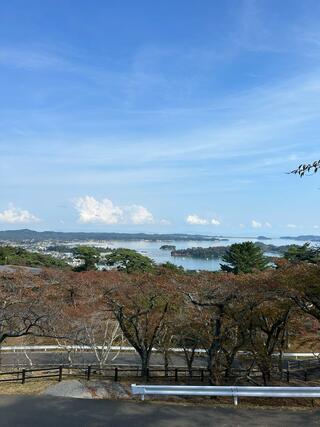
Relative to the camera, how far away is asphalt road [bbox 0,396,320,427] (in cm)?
843

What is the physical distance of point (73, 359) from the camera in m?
24.2

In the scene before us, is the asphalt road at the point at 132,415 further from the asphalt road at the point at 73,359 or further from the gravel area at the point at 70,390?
the asphalt road at the point at 73,359

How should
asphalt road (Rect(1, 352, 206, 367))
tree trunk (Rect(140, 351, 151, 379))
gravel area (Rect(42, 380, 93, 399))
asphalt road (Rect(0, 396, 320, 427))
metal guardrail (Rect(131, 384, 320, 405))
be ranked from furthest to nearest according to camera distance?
asphalt road (Rect(1, 352, 206, 367)) < tree trunk (Rect(140, 351, 151, 379)) < gravel area (Rect(42, 380, 93, 399)) < metal guardrail (Rect(131, 384, 320, 405)) < asphalt road (Rect(0, 396, 320, 427))

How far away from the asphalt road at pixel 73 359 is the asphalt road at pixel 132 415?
45.7 ft

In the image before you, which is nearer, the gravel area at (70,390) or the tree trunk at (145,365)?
the gravel area at (70,390)

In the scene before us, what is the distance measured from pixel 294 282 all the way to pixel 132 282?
7436 millimetres

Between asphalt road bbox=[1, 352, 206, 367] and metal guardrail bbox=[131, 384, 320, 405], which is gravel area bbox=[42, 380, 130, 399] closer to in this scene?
metal guardrail bbox=[131, 384, 320, 405]

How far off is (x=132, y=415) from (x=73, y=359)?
16.4 meters

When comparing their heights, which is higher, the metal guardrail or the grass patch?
the metal guardrail

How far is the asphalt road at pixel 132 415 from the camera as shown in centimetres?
843

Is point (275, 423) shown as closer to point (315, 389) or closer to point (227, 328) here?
point (315, 389)

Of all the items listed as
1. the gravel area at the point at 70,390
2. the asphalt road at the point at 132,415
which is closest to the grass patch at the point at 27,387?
the gravel area at the point at 70,390

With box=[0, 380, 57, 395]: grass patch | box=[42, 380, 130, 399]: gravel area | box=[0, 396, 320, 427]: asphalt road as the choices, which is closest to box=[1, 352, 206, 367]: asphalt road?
box=[0, 380, 57, 395]: grass patch

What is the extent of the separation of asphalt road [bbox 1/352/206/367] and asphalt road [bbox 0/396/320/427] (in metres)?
13.9
